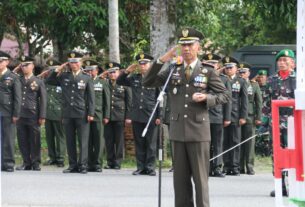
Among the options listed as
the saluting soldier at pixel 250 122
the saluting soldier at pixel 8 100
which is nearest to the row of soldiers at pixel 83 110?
the saluting soldier at pixel 8 100

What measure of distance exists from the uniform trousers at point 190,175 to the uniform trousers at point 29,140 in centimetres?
785

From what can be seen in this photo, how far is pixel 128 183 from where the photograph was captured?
1369 cm

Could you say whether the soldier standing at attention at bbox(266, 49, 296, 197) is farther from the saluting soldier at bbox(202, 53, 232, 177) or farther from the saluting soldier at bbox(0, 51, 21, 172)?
the saluting soldier at bbox(0, 51, 21, 172)

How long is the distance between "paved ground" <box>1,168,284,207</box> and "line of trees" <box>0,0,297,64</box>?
11.6ft

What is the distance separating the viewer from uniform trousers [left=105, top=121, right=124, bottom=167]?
16516mm

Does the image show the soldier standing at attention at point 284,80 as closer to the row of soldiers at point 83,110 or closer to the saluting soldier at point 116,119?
the row of soldiers at point 83,110

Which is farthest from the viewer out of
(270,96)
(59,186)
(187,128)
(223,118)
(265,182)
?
(223,118)

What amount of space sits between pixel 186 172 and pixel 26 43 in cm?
1735

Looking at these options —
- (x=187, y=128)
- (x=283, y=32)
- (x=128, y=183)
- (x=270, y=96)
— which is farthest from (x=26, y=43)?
(x=187, y=128)

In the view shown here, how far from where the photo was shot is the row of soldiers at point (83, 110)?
1530cm

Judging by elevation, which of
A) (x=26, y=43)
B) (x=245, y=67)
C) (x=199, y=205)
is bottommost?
(x=199, y=205)

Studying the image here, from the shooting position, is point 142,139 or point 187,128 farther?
point 142,139

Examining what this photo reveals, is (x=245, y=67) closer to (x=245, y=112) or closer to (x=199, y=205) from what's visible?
(x=245, y=112)

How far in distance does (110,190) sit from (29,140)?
4005mm
